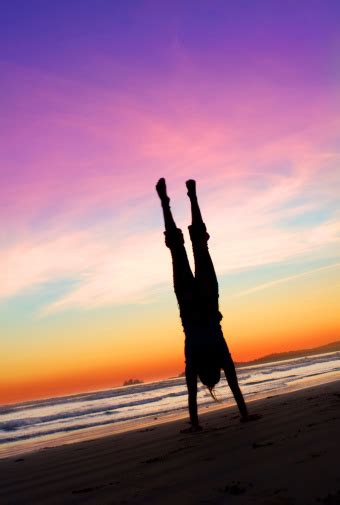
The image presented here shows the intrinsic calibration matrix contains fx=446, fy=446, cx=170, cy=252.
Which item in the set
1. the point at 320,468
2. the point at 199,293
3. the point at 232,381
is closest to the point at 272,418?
the point at 232,381

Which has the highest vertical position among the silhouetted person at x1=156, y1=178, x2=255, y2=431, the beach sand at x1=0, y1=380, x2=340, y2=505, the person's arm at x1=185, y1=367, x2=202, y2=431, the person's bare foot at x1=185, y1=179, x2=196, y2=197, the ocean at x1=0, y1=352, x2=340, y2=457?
the person's bare foot at x1=185, y1=179, x2=196, y2=197

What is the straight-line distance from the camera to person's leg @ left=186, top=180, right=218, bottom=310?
23.8 ft

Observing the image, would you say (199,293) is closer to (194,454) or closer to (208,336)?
(208,336)

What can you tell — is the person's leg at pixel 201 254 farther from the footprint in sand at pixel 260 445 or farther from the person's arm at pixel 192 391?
the footprint in sand at pixel 260 445

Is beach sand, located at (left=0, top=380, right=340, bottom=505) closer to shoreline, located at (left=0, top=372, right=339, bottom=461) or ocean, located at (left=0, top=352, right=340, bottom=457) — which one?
shoreline, located at (left=0, top=372, right=339, bottom=461)

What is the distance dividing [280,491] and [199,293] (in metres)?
4.22

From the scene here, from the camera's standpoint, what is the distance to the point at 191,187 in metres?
7.89

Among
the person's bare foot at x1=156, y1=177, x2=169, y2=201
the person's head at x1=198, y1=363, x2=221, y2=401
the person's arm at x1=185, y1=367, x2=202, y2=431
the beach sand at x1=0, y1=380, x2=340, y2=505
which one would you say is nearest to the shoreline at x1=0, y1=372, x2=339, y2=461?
the beach sand at x1=0, y1=380, x2=340, y2=505

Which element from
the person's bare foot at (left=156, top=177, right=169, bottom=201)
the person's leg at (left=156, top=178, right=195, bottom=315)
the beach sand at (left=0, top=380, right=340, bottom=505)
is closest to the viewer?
the beach sand at (left=0, top=380, right=340, bottom=505)

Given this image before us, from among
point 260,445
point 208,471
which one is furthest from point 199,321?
point 208,471

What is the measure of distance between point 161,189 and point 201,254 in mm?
1423

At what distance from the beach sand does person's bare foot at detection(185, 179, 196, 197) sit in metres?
3.90

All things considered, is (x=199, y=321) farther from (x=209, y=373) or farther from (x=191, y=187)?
(x=191, y=187)

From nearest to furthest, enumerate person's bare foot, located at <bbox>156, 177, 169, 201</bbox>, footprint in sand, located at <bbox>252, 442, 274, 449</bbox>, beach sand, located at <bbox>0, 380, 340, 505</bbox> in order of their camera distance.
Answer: beach sand, located at <bbox>0, 380, 340, 505</bbox>
footprint in sand, located at <bbox>252, 442, 274, 449</bbox>
person's bare foot, located at <bbox>156, 177, 169, 201</bbox>
